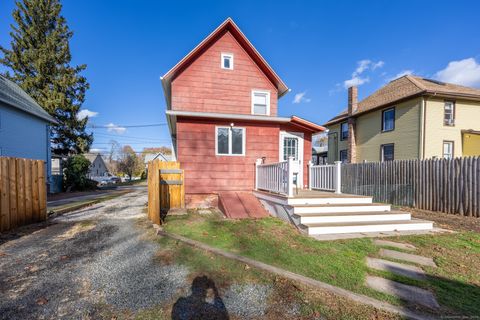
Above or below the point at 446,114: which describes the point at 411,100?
above

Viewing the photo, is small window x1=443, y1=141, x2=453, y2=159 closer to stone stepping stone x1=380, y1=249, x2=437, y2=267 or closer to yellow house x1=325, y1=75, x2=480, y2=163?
yellow house x1=325, y1=75, x2=480, y2=163

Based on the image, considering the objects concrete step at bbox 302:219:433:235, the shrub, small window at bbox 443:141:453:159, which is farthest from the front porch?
the shrub

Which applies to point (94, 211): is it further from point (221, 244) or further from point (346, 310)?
point (346, 310)

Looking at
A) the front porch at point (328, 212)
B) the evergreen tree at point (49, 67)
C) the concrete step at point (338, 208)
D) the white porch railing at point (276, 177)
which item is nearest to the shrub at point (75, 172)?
the evergreen tree at point (49, 67)

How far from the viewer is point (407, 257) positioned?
13.0 ft

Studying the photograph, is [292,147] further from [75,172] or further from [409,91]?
[75,172]

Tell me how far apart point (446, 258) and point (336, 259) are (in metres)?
2.07

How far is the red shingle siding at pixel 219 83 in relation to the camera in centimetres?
970

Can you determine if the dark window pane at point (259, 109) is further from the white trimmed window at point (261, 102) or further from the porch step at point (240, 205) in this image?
the porch step at point (240, 205)

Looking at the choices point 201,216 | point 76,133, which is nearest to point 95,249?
point 201,216

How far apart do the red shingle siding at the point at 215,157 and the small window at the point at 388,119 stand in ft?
37.1

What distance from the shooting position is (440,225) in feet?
20.8

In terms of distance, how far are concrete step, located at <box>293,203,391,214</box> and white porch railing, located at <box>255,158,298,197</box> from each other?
0.55 meters

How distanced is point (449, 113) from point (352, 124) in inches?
237
